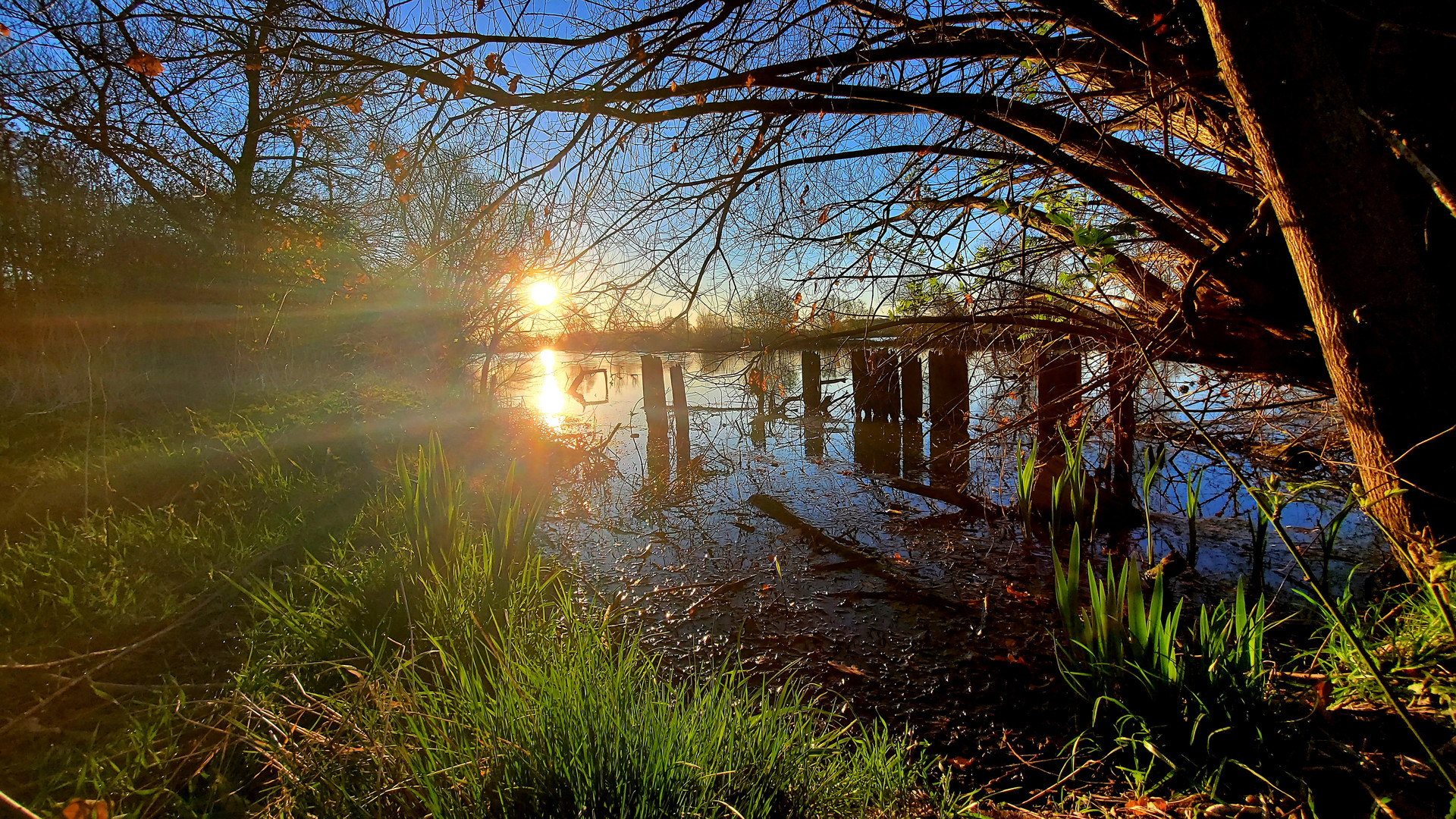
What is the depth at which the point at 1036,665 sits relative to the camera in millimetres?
2592

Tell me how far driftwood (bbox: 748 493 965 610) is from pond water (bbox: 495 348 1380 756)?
0.04m

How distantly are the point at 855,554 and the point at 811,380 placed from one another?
680 centimetres

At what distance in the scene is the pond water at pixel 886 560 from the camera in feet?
8.38

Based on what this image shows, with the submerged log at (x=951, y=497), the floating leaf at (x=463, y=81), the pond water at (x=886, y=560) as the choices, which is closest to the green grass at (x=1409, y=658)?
the pond water at (x=886, y=560)

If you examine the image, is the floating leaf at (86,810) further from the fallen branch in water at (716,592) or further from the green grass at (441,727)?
the fallen branch in water at (716,592)

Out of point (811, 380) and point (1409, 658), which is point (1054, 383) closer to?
point (1409, 658)

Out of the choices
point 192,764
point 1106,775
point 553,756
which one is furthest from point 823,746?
point 192,764

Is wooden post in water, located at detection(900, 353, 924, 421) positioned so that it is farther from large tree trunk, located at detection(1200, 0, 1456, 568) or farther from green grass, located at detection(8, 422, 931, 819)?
large tree trunk, located at detection(1200, 0, 1456, 568)

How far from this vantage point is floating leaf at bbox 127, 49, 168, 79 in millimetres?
2217

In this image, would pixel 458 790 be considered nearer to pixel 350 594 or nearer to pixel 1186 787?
pixel 350 594

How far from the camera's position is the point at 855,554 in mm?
3926

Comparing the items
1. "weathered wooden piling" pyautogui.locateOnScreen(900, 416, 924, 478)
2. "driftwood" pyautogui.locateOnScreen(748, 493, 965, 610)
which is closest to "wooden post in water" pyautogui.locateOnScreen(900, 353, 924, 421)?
"weathered wooden piling" pyautogui.locateOnScreen(900, 416, 924, 478)

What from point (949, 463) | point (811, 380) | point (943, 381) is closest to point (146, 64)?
point (949, 463)

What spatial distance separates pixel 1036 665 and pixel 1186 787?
1020mm
